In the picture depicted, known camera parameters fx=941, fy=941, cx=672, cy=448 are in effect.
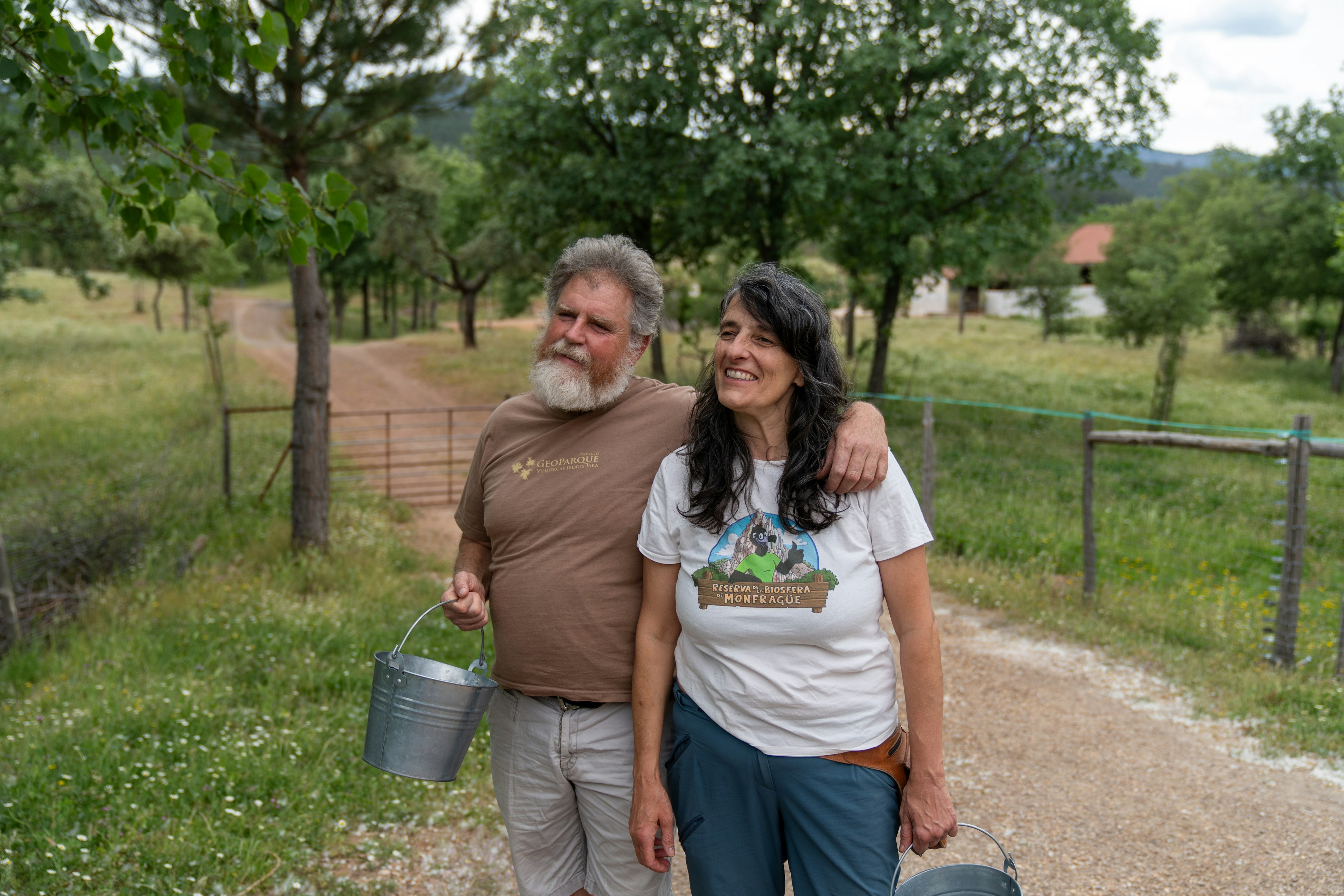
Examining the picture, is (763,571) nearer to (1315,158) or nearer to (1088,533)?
(1088,533)

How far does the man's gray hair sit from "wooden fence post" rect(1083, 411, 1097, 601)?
18.1 feet

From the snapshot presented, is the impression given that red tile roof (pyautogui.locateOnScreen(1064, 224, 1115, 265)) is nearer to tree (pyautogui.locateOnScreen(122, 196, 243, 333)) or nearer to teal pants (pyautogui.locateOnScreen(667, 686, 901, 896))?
tree (pyautogui.locateOnScreen(122, 196, 243, 333))

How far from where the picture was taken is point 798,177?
564 inches

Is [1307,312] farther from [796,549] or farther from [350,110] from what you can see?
[796,549]

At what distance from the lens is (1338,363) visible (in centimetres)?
2844

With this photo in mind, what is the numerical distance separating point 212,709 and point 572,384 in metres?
3.45

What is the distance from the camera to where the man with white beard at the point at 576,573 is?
7.64 ft

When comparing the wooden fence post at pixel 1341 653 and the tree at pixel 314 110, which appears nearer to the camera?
the wooden fence post at pixel 1341 653

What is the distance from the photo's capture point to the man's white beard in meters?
2.39

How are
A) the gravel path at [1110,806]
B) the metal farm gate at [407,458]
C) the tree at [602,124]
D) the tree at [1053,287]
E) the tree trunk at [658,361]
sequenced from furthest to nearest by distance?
the tree at [1053,287] → the tree trunk at [658,361] → the tree at [602,124] → the metal farm gate at [407,458] → the gravel path at [1110,806]

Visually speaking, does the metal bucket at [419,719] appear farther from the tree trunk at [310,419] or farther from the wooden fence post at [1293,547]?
the tree trunk at [310,419]

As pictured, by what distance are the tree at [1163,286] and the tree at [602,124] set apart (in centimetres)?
1047

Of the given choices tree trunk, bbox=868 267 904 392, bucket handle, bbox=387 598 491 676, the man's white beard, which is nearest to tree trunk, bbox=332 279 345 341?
tree trunk, bbox=868 267 904 392

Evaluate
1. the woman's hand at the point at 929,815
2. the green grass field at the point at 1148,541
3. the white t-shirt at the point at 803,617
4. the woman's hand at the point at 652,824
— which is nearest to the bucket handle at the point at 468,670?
the woman's hand at the point at 652,824
